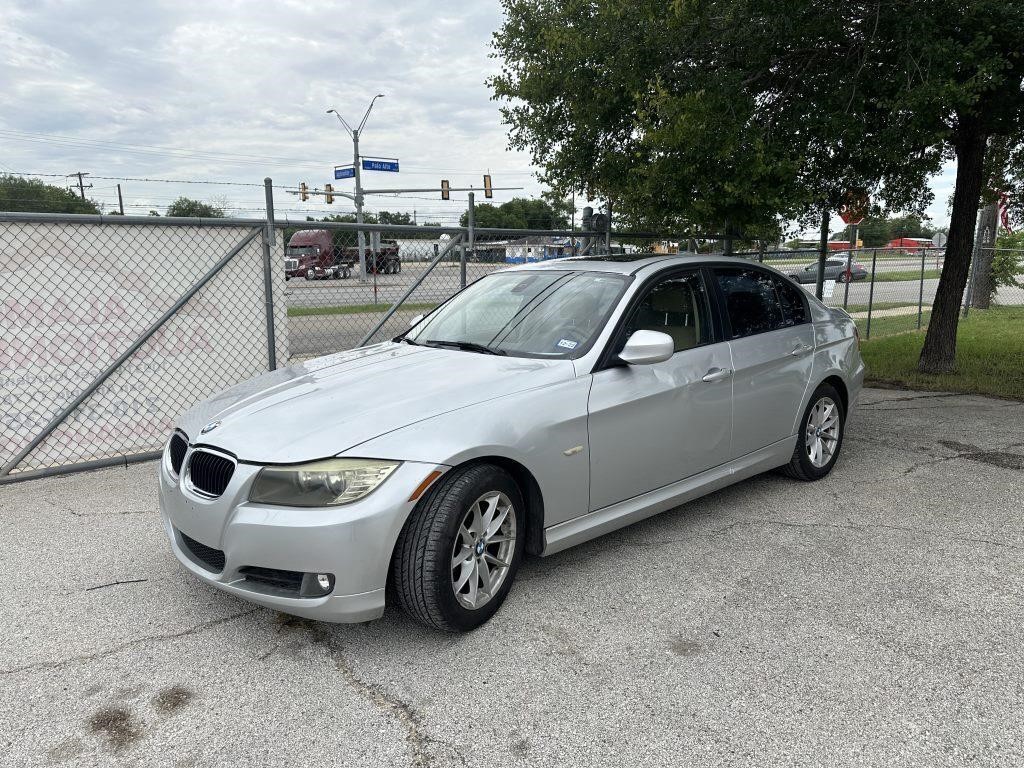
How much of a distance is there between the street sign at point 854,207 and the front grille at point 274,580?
27.2ft

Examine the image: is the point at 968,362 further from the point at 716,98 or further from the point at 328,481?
the point at 328,481

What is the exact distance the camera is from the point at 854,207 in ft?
30.4

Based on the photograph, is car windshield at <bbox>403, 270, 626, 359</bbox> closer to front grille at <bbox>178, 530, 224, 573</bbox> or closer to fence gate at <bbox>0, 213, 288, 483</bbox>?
front grille at <bbox>178, 530, 224, 573</bbox>

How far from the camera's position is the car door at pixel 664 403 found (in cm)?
370

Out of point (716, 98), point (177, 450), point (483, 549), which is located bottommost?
point (483, 549)

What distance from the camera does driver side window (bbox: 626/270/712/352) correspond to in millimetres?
4086

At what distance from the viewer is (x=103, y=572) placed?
13.0ft

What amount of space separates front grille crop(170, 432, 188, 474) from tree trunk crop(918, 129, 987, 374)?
8.70 meters

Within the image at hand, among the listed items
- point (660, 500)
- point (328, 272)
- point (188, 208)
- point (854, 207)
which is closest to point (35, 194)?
point (188, 208)

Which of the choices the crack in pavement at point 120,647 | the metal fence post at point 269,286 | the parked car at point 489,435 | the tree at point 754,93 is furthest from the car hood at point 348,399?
the tree at point 754,93

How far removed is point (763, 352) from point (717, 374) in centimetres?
55

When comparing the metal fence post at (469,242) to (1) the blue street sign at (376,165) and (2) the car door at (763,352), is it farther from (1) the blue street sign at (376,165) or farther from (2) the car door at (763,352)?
(1) the blue street sign at (376,165)

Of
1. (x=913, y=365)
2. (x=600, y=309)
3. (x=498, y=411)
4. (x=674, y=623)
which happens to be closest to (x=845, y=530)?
(x=674, y=623)

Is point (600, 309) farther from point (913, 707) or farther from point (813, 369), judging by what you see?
point (913, 707)
